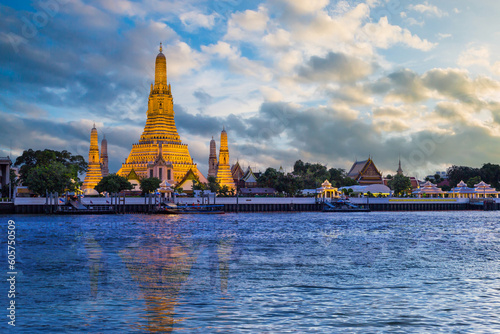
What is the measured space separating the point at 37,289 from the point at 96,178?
12611 centimetres

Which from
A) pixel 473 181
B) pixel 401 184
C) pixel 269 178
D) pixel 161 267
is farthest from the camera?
pixel 473 181

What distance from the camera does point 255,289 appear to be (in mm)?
24641

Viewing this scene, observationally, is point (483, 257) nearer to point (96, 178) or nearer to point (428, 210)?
point (428, 210)

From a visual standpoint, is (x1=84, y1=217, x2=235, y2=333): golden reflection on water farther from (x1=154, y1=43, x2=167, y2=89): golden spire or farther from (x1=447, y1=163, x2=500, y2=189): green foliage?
(x1=447, y1=163, x2=500, y2=189): green foliage

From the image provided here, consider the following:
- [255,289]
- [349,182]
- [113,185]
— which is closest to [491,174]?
[349,182]

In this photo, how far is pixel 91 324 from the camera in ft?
60.3

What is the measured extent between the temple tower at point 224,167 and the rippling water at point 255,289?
4180 inches

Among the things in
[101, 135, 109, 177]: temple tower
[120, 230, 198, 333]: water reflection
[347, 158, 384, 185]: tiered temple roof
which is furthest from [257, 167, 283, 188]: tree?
[120, 230, 198, 333]: water reflection

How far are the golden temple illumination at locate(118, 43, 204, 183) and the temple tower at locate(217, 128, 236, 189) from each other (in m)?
6.79

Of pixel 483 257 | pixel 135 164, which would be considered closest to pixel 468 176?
pixel 135 164

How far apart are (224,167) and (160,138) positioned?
2000 centimetres

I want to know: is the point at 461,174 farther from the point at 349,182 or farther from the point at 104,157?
the point at 104,157

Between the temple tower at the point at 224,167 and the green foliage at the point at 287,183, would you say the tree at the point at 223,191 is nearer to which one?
the temple tower at the point at 224,167

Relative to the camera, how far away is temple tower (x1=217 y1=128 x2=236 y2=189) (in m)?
151
